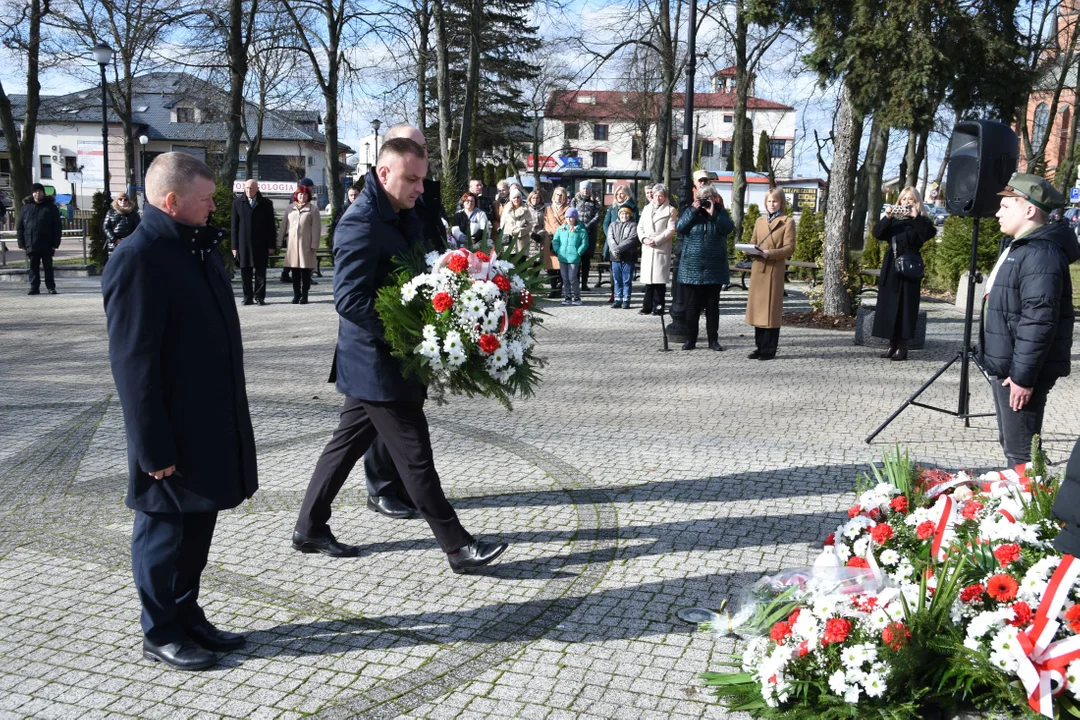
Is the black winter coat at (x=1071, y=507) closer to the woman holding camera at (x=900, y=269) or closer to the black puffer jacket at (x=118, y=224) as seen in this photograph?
the woman holding camera at (x=900, y=269)

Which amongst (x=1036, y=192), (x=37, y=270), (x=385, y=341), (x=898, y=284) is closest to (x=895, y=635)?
(x=385, y=341)

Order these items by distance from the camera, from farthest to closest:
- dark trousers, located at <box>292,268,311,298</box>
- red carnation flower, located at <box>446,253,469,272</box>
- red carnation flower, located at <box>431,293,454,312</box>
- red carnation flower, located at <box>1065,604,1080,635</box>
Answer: dark trousers, located at <box>292,268,311,298</box>
red carnation flower, located at <box>446,253,469,272</box>
red carnation flower, located at <box>431,293,454,312</box>
red carnation flower, located at <box>1065,604,1080,635</box>

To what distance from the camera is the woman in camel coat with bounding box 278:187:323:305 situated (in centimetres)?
1641

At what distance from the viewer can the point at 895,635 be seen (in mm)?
3248

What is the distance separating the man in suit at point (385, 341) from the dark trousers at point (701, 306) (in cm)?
722

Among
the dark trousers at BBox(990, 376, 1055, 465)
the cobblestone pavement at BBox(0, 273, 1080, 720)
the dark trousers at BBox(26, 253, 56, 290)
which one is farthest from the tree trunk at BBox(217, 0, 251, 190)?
the dark trousers at BBox(990, 376, 1055, 465)

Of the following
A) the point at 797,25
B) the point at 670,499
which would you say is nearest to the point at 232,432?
the point at 670,499

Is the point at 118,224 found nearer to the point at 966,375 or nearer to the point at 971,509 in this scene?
the point at 966,375

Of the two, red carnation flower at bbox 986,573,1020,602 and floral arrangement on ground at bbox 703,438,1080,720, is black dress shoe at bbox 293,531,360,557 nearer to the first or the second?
floral arrangement on ground at bbox 703,438,1080,720

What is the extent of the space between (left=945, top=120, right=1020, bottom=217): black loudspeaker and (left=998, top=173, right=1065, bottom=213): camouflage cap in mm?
1811

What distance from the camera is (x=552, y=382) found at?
995 centimetres

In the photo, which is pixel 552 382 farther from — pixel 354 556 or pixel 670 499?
pixel 354 556

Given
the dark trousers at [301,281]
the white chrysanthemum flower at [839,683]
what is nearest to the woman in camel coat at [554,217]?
the dark trousers at [301,281]

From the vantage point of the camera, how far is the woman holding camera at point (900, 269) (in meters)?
11.0
